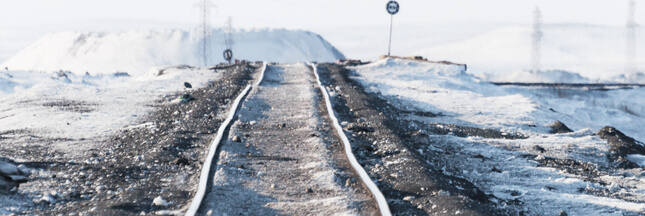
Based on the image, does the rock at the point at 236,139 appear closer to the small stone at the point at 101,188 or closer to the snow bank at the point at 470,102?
the small stone at the point at 101,188

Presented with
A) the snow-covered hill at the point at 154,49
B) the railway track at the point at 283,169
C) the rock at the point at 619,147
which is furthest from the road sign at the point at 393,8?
the snow-covered hill at the point at 154,49

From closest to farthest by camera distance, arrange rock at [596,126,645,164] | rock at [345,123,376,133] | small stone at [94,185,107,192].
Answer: small stone at [94,185,107,192]
rock at [596,126,645,164]
rock at [345,123,376,133]

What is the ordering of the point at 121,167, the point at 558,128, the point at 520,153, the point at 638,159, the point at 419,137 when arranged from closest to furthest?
1. the point at 121,167
2. the point at 520,153
3. the point at 638,159
4. the point at 419,137
5. the point at 558,128

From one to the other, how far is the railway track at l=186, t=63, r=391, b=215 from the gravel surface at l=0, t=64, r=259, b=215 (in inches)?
13.8

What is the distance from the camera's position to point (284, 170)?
30.7 feet

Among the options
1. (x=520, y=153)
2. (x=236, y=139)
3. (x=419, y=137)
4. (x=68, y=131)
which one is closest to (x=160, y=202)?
(x=236, y=139)

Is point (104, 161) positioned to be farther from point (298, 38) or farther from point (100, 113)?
point (298, 38)

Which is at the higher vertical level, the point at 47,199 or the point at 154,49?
the point at 47,199

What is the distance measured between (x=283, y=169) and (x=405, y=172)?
1.62 m

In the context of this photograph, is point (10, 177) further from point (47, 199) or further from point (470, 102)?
point (470, 102)

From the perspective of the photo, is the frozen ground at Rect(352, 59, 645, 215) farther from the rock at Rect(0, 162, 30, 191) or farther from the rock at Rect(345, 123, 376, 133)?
the rock at Rect(0, 162, 30, 191)

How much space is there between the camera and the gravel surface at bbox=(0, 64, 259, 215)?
790cm

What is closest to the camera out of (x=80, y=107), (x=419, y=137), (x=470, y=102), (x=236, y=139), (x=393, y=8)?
(x=236, y=139)

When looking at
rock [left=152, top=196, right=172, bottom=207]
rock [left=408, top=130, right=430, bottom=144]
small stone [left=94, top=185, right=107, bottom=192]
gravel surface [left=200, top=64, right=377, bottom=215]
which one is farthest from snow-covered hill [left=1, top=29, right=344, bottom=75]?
rock [left=152, top=196, right=172, bottom=207]
